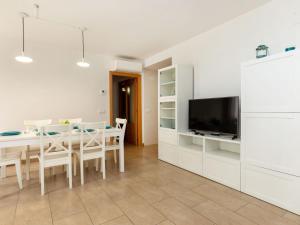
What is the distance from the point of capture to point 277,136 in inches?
81.5

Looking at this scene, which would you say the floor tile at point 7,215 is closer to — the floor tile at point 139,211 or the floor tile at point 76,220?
the floor tile at point 76,220

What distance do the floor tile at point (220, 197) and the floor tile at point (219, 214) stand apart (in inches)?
4.3

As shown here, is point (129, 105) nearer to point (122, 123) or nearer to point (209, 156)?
point (122, 123)

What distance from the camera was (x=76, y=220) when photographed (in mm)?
1861

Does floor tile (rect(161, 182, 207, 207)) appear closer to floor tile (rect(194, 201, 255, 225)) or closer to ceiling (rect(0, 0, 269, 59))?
floor tile (rect(194, 201, 255, 225))

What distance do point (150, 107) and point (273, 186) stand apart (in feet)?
13.2

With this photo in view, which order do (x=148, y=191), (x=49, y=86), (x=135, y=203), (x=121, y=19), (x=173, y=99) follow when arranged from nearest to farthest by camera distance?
(x=135, y=203), (x=148, y=191), (x=121, y=19), (x=173, y=99), (x=49, y=86)

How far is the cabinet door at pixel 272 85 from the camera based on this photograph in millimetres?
1939

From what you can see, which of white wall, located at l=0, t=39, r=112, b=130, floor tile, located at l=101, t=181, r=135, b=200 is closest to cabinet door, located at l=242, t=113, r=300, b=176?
floor tile, located at l=101, t=181, r=135, b=200

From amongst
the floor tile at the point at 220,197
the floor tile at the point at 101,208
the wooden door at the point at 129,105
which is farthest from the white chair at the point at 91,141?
the wooden door at the point at 129,105

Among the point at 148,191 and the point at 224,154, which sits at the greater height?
the point at 224,154

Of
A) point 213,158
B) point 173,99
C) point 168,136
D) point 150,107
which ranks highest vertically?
point 173,99

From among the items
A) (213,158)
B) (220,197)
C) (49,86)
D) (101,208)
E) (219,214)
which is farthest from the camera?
(49,86)

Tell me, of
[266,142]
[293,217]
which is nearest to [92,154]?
[266,142]
